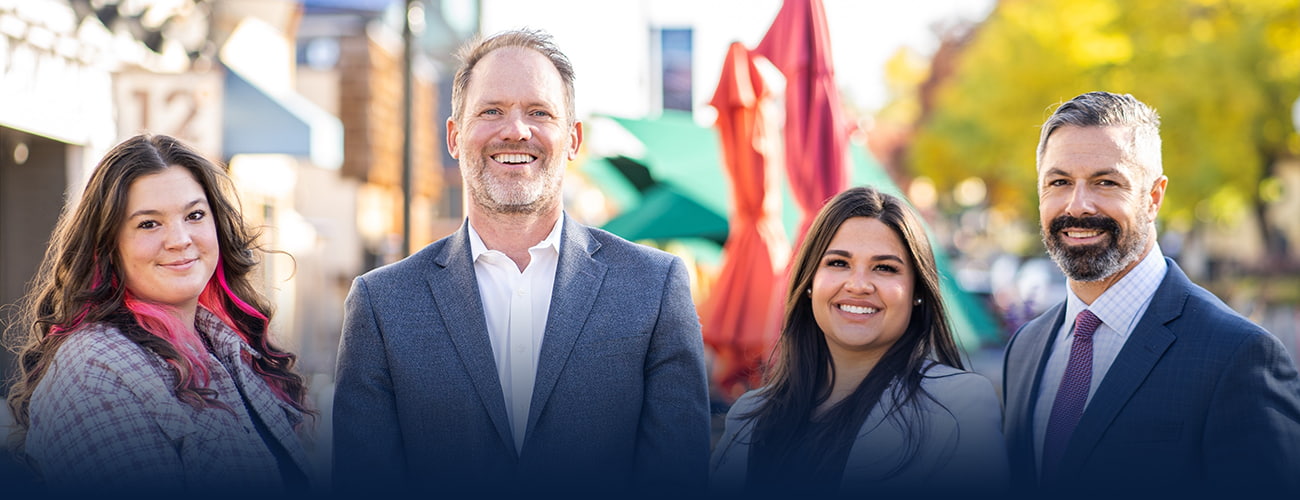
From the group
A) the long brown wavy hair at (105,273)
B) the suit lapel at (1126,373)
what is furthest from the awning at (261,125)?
the suit lapel at (1126,373)

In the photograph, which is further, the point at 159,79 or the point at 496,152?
the point at 159,79

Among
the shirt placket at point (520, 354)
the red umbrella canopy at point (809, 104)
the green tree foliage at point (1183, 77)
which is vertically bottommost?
the shirt placket at point (520, 354)

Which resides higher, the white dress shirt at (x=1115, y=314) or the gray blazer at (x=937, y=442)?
the white dress shirt at (x=1115, y=314)

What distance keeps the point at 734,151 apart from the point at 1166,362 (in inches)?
235

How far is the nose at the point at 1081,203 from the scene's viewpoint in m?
3.14

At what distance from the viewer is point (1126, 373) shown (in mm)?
3033

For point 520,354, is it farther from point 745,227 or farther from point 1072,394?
point 745,227

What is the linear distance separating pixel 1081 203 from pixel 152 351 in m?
2.44

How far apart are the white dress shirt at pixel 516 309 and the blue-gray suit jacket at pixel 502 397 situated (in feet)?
0.18

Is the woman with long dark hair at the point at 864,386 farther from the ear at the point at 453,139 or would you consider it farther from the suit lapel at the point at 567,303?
the ear at the point at 453,139

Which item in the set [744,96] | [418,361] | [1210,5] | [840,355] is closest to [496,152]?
[418,361]

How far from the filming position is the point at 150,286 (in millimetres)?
3051

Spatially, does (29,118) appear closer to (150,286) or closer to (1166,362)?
(150,286)

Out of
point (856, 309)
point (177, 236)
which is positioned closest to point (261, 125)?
Answer: point (177, 236)
